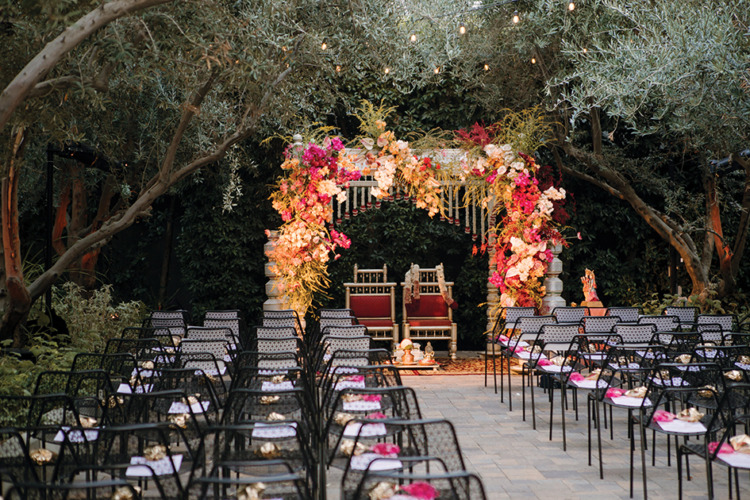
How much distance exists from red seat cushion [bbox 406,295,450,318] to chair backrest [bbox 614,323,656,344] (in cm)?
419

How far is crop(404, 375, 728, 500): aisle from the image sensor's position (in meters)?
4.44

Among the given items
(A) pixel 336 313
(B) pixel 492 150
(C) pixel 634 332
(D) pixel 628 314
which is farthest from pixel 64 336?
(D) pixel 628 314

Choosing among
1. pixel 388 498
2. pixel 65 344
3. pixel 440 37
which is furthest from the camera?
pixel 440 37

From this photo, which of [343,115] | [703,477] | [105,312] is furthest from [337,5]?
[703,477]

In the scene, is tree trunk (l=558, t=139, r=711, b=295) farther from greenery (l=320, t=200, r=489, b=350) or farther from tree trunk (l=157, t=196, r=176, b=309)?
tree trunk (l=157, t=196, r=176, b=309)

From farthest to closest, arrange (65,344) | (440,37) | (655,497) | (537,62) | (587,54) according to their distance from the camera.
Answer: (440,37) → (537,62) → (587,54) → (65,344) → (655,497)

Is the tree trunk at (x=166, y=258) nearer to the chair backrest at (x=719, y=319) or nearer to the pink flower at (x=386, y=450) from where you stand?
the chair backrest at (x=719, y=319)

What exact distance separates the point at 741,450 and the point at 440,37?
8.09 metres

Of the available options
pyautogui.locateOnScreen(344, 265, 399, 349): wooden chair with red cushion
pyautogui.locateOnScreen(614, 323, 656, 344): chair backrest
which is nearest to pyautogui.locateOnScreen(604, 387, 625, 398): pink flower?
pyautogui.locateOnScreen(614, 323, 656, 344): chair backrest

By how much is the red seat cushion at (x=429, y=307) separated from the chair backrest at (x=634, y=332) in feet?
13.7

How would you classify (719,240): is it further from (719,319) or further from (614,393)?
(614,393)

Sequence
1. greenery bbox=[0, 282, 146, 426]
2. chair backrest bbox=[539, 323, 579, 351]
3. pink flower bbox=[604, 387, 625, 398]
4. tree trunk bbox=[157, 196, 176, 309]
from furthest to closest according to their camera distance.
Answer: tree trunk bbox=[157, 196, 176, 309] → chair backrest bbox=[539, 323, 579, 351] → greenery bbox=[0, 282, 146, 426] → pink flower bbox=[604, 387, 625, 398]

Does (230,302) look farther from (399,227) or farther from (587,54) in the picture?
(587,54)

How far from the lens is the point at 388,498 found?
2.71 m
